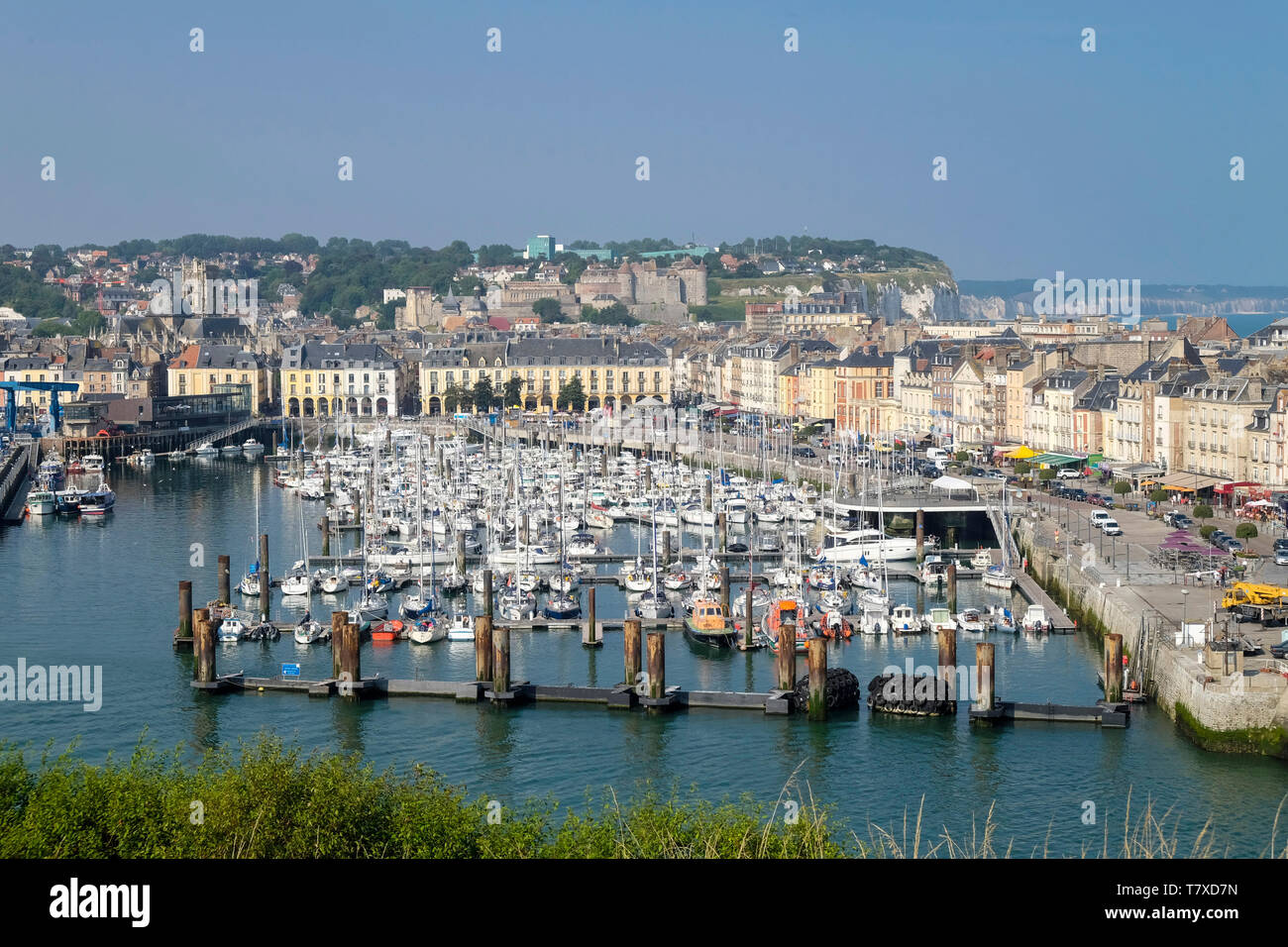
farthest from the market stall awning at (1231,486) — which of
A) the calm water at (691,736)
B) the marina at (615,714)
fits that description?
the calm water at (691,736)

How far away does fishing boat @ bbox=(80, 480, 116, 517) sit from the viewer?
139 feet

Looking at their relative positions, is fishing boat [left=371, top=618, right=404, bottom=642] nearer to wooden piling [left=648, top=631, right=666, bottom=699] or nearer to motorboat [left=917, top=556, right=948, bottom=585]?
wooden piling [left=648, top=631, right=666, bottom=699]

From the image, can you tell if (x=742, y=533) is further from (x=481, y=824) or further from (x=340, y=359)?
(x=340, y=359)

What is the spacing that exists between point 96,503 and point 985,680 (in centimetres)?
2927

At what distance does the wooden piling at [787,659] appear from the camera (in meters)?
20.8

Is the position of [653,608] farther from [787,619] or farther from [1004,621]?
[1004,621]

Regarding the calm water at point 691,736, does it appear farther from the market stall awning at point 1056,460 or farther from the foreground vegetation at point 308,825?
the market stall awning at point 1056,460

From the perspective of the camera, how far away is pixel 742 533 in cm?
3769

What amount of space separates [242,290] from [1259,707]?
4762 inches

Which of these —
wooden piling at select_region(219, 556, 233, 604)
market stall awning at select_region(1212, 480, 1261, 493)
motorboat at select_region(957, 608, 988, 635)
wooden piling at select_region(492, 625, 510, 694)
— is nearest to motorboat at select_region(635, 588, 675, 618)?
motorboat at select_region(957, 608, 988, 635)

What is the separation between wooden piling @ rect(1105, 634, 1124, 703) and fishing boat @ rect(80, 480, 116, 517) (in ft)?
94.6
